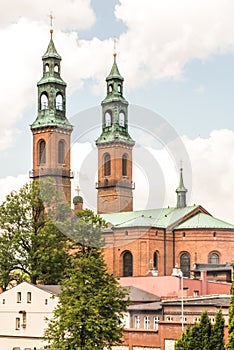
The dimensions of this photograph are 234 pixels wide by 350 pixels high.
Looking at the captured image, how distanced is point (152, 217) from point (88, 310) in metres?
55.8

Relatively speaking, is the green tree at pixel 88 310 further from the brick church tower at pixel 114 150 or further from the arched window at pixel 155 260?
the brick church tower at pixel 114 150

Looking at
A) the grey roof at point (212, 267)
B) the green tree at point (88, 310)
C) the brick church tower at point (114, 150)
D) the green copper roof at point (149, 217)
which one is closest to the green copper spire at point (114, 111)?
the brick church tower at point (114, 150)

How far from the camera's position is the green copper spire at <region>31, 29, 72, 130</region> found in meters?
113

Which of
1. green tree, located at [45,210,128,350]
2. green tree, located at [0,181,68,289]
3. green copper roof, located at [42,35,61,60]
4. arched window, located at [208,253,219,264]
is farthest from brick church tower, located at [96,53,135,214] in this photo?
green tree, located at [45,210,128,350]

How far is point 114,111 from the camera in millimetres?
118125

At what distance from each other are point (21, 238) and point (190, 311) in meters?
24.7

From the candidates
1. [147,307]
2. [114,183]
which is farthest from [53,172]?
[147,307]

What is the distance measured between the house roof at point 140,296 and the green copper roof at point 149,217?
2771cm

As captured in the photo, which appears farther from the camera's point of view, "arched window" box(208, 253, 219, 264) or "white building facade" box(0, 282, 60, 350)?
"arched window" box(208, 253, 219, 264)

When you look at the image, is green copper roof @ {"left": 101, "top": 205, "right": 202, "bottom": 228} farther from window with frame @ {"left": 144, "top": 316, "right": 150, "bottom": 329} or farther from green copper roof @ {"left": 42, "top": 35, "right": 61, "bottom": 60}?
window with frame @ {"left": 144, "top": 316, "right": 150, "bottom": 329}

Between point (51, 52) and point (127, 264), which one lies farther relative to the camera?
point (51, 52)

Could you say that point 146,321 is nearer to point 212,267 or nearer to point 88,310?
point 88,310

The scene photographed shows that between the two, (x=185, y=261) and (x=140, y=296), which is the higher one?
(x=185, y=261)

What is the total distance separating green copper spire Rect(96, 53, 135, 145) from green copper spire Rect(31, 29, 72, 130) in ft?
19.5
